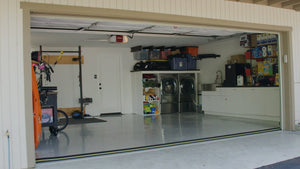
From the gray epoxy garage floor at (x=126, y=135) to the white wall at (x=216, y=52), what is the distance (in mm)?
2604

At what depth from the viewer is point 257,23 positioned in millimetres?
6266

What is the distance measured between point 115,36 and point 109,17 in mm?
3226

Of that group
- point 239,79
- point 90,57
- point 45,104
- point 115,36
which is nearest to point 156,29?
point 115,36

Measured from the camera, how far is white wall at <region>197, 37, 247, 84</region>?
9.92 metres

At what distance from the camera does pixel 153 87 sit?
36.0 ft

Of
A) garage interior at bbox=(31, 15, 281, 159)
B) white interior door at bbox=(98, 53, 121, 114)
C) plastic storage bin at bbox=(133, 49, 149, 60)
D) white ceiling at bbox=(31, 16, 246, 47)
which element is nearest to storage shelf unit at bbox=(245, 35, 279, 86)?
garage interior at bbox=(31, 15, 281, 159)

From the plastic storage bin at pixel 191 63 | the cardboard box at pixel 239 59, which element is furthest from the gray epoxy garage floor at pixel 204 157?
the plastic storage bin at pixel 191 63

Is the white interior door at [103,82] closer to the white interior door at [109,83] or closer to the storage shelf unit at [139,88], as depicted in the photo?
the white interior door at [109,83]

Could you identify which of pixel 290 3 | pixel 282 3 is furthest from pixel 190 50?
pixel 290 3

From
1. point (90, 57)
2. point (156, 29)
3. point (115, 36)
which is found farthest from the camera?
point (90, 57)

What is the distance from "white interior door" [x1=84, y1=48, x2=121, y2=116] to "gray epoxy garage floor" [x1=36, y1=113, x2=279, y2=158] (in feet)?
8.92

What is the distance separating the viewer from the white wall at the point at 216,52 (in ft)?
32.5

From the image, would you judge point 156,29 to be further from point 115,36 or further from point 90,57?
point 90,57

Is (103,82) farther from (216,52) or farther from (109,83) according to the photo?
(216,52)
